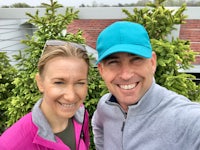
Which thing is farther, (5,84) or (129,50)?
(5,84)

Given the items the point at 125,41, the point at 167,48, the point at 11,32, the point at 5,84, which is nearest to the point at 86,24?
the point at 11,32

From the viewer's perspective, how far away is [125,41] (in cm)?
143

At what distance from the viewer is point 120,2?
4.43 m

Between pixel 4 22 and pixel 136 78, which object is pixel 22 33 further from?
pixel 136 78

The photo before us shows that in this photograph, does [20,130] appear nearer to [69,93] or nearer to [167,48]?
[69,93]

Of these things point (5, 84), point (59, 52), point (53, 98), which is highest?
point (59, 52)

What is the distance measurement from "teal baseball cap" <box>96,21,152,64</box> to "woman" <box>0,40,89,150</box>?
218mm

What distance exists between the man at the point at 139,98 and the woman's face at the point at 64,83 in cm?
17

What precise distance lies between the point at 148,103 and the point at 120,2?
3.33m

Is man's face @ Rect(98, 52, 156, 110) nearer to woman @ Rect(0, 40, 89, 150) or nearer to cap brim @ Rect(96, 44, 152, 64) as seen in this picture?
cap brim @ Rect(96, 44, 152, 64)

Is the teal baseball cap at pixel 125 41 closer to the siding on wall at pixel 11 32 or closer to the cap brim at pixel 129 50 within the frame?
the cap brim at pixel 129 50

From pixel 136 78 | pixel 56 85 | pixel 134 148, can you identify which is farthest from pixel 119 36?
pixel 134 148

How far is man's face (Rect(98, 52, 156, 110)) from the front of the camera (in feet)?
4.74

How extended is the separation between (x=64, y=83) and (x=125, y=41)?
1.59 feet
